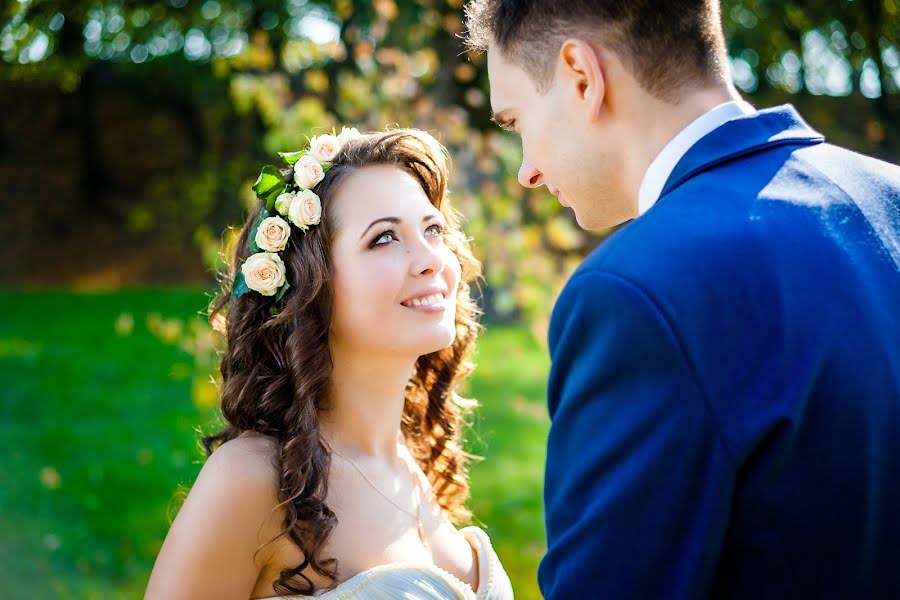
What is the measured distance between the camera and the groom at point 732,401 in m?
1.43

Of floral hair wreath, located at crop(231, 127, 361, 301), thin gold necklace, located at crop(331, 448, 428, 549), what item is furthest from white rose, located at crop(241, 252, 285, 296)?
thin gold necklace, located at crop(331, 448, 428, 549)

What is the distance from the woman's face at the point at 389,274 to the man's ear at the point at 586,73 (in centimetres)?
74

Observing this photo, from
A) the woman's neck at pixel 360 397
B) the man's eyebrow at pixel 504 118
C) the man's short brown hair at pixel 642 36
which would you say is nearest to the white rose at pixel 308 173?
the woman's neck at pixel 360 397

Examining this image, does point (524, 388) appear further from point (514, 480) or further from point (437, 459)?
point (437, 459)

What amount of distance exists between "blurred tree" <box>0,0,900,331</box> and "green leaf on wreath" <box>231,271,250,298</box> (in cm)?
251

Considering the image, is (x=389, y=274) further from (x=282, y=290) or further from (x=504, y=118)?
(x=504, y=118)

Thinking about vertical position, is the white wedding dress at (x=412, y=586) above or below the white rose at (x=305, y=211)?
below

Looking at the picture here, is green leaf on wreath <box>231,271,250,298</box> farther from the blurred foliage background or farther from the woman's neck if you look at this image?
the blurred foliage background

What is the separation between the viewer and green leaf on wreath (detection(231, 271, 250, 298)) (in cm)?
255

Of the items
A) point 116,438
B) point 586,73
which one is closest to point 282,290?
point 586,73

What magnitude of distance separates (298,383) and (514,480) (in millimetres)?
4532

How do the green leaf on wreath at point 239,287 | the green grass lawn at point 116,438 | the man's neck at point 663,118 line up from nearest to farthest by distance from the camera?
the man's neck at point 663,118 → the green leaf on wreath at point 239,287 → the green grass lawn at point 116,438

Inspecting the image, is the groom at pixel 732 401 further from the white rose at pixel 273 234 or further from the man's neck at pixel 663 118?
the white rose at pixel 273 234

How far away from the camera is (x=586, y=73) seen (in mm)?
1805
